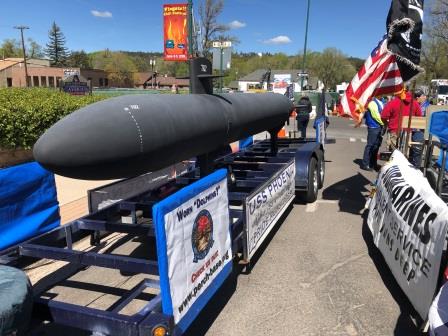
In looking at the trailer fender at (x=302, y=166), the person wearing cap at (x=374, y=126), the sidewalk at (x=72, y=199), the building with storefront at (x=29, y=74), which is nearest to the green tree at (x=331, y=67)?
the building with storefront at (x=29, y=74)

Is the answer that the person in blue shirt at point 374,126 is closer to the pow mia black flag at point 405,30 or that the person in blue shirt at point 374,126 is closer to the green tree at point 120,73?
the pow mia black flag at point 405,30

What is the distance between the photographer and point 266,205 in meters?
5.56

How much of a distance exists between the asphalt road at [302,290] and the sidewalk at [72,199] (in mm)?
1259

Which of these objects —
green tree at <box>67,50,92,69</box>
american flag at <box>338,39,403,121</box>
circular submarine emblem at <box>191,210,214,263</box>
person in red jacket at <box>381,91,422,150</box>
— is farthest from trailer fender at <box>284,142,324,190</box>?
green tree at <box>67,50,92,69</box>

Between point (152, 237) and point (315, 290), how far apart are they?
2446 mm

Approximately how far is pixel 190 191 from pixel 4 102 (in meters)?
8.90

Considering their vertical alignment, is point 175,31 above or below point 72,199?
above

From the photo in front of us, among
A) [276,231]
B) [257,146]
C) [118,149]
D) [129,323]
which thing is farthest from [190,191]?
[257,146]

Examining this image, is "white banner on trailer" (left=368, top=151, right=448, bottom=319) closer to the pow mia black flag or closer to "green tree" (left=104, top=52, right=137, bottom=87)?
the pow mia black flag

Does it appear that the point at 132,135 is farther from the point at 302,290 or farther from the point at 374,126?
the point at 374,126

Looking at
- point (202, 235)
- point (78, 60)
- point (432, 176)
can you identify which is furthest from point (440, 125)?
point (78, 60)

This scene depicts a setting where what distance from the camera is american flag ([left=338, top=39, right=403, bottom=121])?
691 centimetres

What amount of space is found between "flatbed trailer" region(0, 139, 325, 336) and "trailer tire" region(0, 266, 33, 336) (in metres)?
0.32

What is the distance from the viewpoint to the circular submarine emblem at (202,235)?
133 inches
